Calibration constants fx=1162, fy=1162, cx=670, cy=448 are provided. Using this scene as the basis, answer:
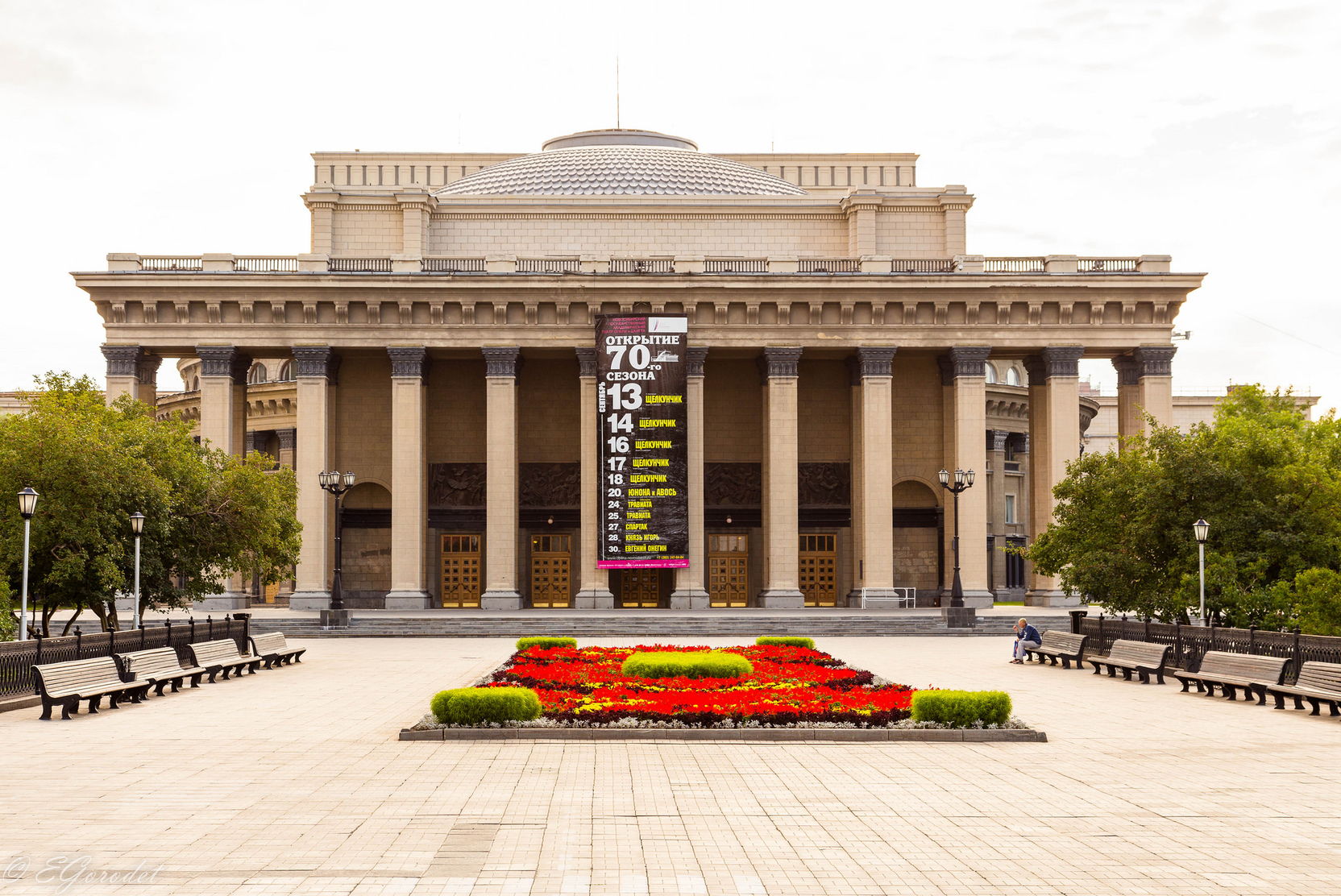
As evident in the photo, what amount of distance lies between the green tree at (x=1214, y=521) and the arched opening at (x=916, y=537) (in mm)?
17561

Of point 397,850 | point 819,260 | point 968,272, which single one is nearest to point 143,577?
point 397,850

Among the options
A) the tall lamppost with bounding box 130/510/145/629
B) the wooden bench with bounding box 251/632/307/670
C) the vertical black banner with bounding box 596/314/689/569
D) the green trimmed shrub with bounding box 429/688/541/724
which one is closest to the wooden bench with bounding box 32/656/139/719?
the tall lamppost with bounding box 130/510/145/629

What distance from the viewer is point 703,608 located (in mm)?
40594

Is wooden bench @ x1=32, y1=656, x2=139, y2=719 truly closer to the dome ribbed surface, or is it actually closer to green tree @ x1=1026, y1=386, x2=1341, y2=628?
green tree @ x1=1026, y1=386, x2=1341, y2=628

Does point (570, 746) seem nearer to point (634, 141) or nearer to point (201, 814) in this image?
point (201, 814)

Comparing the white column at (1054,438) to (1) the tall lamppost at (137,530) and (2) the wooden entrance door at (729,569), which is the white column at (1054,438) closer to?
(2) the wooden entrance door at (729,569)

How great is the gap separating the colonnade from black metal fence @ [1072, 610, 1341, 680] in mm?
16563

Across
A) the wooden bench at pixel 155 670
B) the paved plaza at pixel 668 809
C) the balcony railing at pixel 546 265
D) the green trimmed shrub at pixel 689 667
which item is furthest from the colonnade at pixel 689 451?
the paved plaza at pixel 668 809

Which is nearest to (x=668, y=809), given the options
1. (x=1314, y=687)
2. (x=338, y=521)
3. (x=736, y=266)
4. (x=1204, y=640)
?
(x=1314, y=687)

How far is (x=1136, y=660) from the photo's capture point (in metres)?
21.0

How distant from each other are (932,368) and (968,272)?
490 centimetres

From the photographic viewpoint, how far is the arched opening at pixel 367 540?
4394 centimetres

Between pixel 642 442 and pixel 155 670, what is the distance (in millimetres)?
23251

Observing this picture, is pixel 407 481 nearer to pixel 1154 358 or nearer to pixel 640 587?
pixel 640 587
